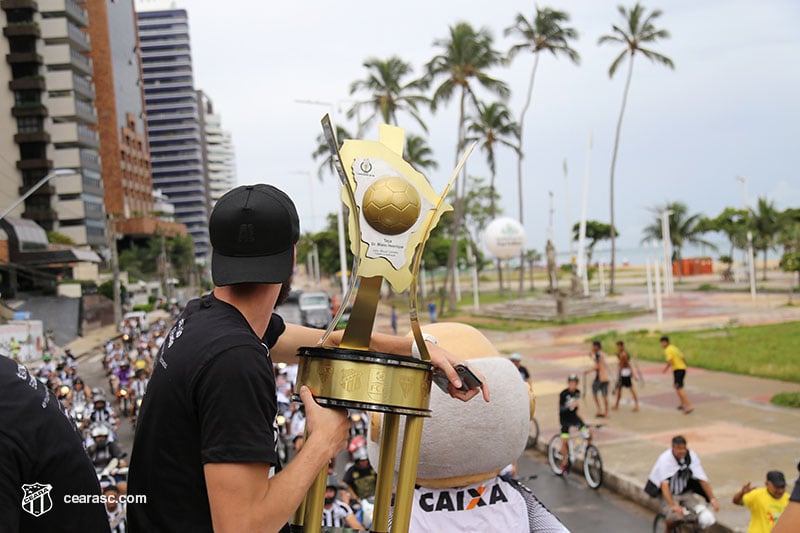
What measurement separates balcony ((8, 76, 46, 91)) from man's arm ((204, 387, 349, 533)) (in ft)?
167

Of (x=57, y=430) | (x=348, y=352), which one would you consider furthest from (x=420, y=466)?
(x=57, y=430)

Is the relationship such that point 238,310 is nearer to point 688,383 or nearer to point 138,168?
point 688,383

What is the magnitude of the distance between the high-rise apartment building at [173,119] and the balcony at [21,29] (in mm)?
80178

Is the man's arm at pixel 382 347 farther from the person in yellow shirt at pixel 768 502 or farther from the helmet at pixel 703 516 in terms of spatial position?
the helmet at pixel 703 516

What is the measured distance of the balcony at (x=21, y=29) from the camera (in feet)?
148

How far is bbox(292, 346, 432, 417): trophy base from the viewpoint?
2.07m

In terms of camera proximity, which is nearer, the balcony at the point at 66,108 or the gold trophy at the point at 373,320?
→ the gold trophy at the point at 373,320

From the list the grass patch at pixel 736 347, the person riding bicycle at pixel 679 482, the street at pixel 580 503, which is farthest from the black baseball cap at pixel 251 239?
the grass patch at pixel 736 347

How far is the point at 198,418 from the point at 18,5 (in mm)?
52032

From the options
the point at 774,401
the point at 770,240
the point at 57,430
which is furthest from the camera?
the point at 770,240

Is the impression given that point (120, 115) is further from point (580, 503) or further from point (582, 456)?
point (580, 503)

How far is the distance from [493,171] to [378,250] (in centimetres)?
4471

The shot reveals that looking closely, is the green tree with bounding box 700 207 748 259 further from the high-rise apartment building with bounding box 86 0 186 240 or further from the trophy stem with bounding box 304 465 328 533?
the trophy stem with bounding box 304 465 328 533

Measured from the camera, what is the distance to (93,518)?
185 centimetres
